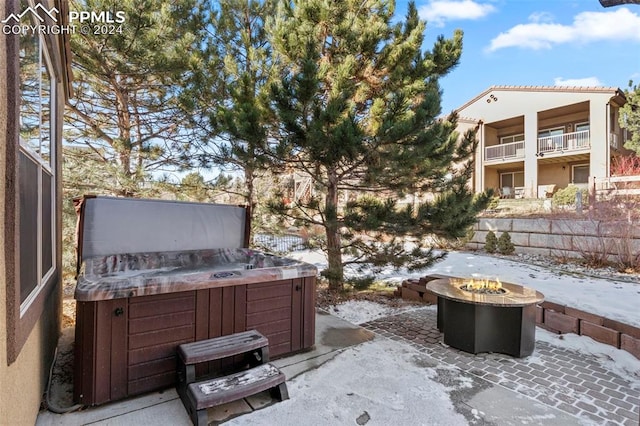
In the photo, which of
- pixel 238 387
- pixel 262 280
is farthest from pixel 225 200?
pixel 238 387

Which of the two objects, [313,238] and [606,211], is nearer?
[313,238]

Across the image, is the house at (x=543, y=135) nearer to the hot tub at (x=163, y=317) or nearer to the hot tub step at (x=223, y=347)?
the hot tub at (x=163, y=317)

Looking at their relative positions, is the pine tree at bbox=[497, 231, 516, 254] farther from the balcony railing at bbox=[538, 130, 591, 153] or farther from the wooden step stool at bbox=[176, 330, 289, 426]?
the wooden step stool at bbox=[176, 330, 289, 426]

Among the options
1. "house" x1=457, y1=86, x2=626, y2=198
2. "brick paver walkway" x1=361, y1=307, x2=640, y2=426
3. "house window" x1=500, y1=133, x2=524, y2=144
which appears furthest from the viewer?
"house window" x1=500, y1=133, x2=524, y2=144

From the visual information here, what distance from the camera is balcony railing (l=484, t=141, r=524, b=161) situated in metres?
13.6

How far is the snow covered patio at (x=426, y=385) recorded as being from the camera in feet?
7.45

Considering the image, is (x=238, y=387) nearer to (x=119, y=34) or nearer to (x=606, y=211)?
(x=119, y=34)

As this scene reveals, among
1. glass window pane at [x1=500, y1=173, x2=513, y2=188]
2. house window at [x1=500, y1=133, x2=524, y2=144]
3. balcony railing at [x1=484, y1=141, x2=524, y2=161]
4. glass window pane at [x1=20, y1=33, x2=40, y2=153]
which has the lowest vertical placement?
glass window pane at [x1=20, y1=33, x2=40, y2=153]

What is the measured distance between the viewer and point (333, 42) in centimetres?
487

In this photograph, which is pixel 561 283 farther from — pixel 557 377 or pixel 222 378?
pixel 222 378

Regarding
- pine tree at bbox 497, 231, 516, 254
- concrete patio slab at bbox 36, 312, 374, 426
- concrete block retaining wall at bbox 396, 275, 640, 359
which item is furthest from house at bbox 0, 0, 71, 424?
pine tree at bbox 497, 231, 516, 254

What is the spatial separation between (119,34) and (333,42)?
10.4ft

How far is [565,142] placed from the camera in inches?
493

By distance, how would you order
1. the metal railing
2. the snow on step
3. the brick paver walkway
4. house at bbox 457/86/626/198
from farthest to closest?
house at bbox 457/86/626/198, the metal railing, the brick paver walkway, the snow on step
